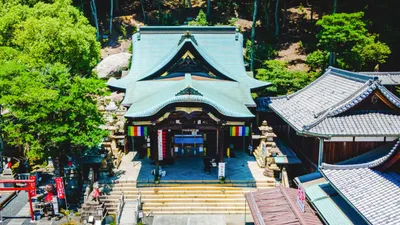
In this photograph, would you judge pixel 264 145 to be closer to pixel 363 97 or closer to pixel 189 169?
pixel 189 169

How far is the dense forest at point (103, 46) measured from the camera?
1933 cm

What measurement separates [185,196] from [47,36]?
55.1 feet

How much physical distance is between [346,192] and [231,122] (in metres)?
8.64

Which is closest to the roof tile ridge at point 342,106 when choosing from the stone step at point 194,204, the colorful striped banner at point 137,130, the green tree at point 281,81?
the stone step at point 194,204

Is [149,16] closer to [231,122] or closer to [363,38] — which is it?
[363,38]

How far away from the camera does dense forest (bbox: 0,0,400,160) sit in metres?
19.3

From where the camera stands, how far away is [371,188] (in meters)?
13.5

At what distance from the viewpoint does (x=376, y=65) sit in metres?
39.3

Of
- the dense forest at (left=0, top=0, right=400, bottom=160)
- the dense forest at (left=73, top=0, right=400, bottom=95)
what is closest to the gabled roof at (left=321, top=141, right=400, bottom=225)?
the dense forest at (left=0, top=0, right=400, bottom=160)

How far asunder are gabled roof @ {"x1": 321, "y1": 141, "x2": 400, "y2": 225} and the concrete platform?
6.50 m

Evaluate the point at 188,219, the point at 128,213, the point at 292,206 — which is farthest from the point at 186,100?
the point at 292,206

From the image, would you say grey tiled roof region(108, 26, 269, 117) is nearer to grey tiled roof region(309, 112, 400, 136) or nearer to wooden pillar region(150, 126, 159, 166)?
wooden pillar region(150, 126, 159, 166)

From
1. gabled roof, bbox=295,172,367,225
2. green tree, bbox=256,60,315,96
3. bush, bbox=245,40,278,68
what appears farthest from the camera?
bush, bbox=245,40,278,68

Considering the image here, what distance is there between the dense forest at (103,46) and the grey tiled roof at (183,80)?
3.32 metres
